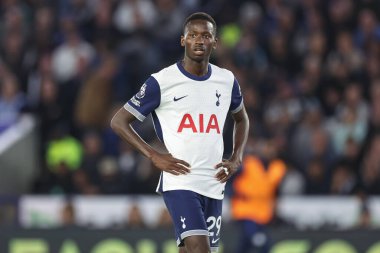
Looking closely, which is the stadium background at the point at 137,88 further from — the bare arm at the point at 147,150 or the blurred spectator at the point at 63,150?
the bare arm at the point at 147,150

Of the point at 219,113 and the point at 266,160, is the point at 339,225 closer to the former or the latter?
the point at 266,160

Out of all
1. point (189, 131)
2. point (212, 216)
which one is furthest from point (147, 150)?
point (212, 216)

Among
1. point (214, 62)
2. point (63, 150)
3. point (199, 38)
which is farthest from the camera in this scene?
point (63, 150)

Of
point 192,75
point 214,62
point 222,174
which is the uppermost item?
point 214,62

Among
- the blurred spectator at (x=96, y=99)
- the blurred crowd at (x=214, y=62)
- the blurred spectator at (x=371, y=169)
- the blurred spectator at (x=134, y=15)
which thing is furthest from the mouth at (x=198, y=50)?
the blurred spectator at (x=134, y=15)

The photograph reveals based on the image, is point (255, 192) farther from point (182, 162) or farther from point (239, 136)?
point (182, 162)

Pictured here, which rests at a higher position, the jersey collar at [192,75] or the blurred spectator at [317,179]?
the jersey collar at [192,75]

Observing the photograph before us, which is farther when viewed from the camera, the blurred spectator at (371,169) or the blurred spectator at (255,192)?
the blurred spectator at (371,169)

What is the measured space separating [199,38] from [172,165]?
941 mm

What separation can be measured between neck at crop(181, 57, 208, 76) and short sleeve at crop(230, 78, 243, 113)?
36 cm

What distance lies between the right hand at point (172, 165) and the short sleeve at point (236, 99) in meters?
0.74

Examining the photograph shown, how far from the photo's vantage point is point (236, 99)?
9172 mm

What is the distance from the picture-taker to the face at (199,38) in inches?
340

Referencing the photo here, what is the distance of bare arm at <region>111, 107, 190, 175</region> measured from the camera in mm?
8680
